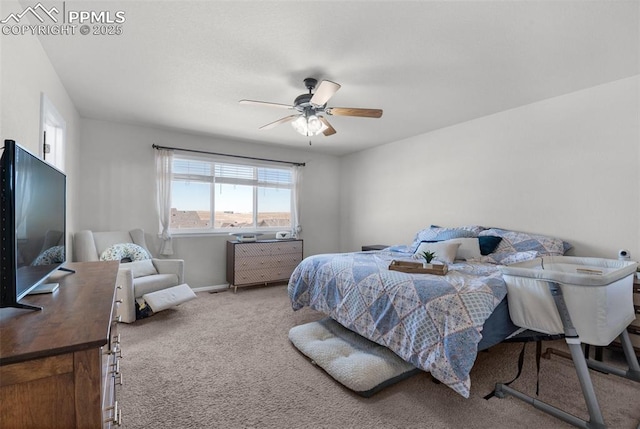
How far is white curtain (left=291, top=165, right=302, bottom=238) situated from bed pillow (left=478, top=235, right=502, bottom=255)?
310cm

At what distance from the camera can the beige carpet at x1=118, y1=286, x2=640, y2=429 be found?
171 cm

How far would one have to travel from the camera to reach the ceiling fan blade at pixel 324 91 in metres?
2.15

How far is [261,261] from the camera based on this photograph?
467 cm

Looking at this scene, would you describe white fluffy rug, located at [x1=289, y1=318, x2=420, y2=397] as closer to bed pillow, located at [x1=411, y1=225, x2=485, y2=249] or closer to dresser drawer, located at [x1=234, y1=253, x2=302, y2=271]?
bed pillow, located at [x1=411, y1=225, x2=485, y2=249]

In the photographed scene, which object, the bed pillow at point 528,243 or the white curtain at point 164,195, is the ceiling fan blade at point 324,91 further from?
the white curtain at point 164,195

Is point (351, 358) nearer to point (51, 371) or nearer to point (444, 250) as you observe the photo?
point (444, 250)

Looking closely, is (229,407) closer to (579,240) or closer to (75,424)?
(75,424)

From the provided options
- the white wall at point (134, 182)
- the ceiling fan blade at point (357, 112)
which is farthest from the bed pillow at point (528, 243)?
the white wall at point (134, 182)

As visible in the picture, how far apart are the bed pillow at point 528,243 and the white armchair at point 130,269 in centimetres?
381

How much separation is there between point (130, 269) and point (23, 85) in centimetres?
190

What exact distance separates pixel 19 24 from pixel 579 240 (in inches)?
187

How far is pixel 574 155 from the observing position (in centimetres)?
294

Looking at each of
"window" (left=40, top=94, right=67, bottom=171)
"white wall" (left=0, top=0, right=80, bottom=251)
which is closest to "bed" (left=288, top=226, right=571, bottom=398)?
"white wall" (left=0, top=0, right=80, bottom=251)

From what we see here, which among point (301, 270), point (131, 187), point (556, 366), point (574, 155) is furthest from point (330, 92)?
point (131, 187)
